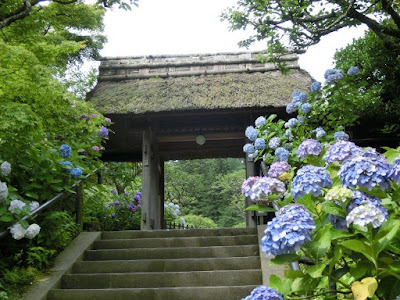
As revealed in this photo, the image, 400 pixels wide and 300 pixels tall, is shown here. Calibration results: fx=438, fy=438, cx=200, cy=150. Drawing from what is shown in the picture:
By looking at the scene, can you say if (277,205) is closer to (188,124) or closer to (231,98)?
(231,98)

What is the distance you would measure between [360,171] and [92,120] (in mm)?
4559

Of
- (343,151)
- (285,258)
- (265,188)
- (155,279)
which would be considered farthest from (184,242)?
(285,258)

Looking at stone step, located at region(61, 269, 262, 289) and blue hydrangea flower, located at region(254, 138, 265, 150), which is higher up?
blue hydrangea flower, located at region(254, 138, 265, 150)

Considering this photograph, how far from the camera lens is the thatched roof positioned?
25.2 feet

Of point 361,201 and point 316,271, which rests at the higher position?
point 361,201

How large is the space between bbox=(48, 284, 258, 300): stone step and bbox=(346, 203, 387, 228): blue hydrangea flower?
8.84 feet

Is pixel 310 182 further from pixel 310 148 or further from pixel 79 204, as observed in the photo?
A: pixel 79 204

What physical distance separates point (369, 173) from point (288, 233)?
1.17 feet

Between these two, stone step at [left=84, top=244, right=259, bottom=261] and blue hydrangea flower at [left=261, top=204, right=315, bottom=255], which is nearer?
blue hydrangea flower at [left=261, top=204, right=315, bottom=255]

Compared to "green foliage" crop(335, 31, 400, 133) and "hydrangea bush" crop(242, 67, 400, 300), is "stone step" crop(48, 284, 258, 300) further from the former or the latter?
"green foliage" crop(335, 31, 400, 133)

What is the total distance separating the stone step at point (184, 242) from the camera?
5.28 meters

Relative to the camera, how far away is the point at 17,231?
3.80m

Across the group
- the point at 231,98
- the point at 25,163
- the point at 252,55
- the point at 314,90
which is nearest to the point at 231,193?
the point at 252,55

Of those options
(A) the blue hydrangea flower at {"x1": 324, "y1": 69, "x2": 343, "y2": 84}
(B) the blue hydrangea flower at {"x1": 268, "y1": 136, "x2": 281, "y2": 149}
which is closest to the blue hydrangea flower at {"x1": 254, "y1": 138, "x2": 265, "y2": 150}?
(B) the blue hydrangea flower at {"x1": 268, "y1": 136, "x2": 281, "y2": 149}
